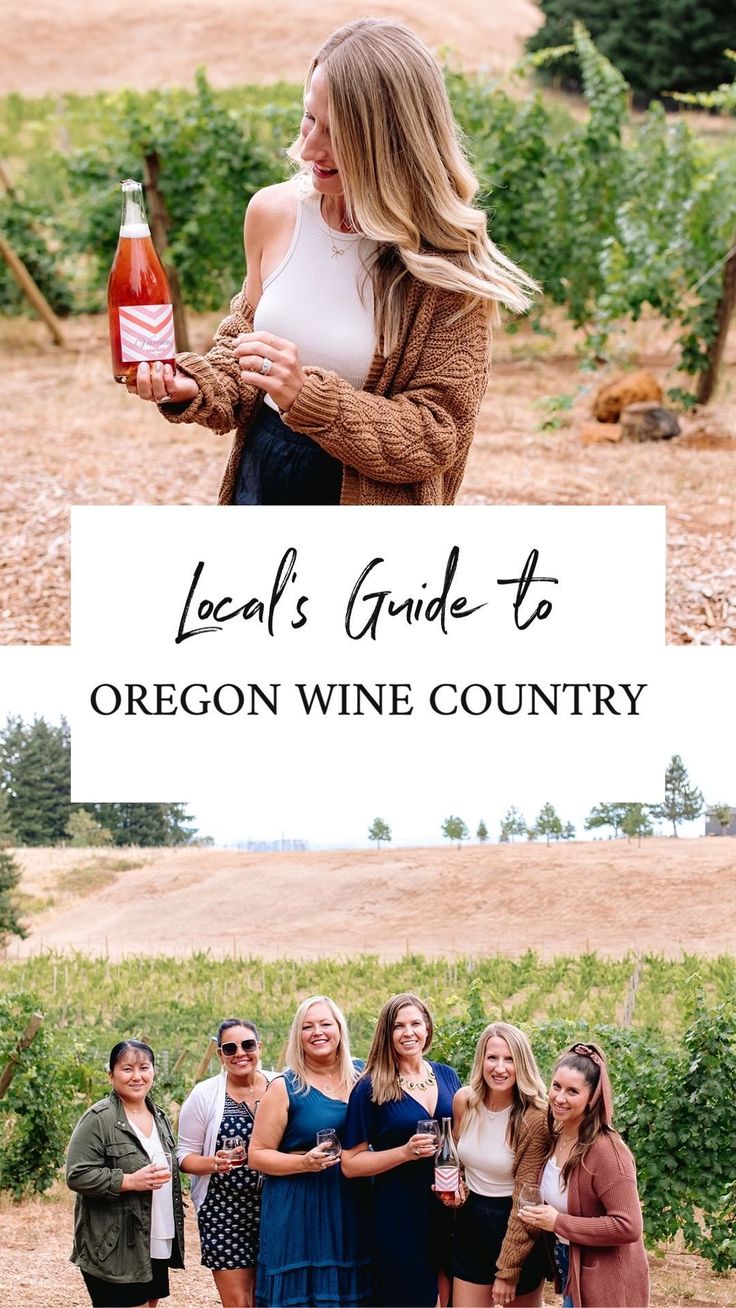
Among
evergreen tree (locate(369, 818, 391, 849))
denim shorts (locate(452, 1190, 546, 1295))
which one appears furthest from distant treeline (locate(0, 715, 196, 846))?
denim shorts (locate(452, 1190, 546, 1295))

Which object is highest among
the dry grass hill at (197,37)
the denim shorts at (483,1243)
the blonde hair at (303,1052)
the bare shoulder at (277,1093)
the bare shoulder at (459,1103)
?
the dry grass hill at (197,37)

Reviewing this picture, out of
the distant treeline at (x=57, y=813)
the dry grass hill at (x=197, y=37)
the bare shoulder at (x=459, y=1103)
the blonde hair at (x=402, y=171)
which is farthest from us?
the dry grass hill at (x=197, y=37)

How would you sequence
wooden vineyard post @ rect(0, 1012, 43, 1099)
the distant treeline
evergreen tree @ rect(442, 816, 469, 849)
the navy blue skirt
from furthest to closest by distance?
wooden vineyard post @ rect(0, 1012, 43, 1099)
evergreen tree @ rect(442, 816, 469, 849)
the distant treeline
the navy blue skirt

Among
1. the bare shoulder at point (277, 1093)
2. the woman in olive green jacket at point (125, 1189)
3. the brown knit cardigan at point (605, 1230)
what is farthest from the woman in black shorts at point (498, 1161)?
the woman in olive green jacket at point (125, 1189)

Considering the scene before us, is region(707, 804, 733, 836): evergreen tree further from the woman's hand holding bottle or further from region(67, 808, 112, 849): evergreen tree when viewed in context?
the woman's hand holding bottle

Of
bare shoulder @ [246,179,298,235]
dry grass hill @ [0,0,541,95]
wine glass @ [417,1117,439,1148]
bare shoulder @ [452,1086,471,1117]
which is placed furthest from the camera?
dry grass hill @ [0,0,541,95]

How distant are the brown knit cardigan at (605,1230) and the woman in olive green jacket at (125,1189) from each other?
2.75 feet

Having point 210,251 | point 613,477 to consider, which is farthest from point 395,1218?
point 210,251

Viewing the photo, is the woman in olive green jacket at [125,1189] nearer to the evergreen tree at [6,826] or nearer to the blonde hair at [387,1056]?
the blonde hair at [387,1056]

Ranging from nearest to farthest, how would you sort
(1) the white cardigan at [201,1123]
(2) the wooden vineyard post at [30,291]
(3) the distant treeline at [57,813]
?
1. (1) the white cardigan at [201,1123]
2. (3) the distant treeline at [57,813]
3. (2) the wooden vineyard post at [30,291]

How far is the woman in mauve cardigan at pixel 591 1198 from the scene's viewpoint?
2.97 meters

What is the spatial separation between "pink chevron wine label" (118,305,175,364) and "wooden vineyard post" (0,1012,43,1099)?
2.20 meters

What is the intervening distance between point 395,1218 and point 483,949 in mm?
1205

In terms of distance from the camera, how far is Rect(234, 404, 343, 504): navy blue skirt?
2754mm
